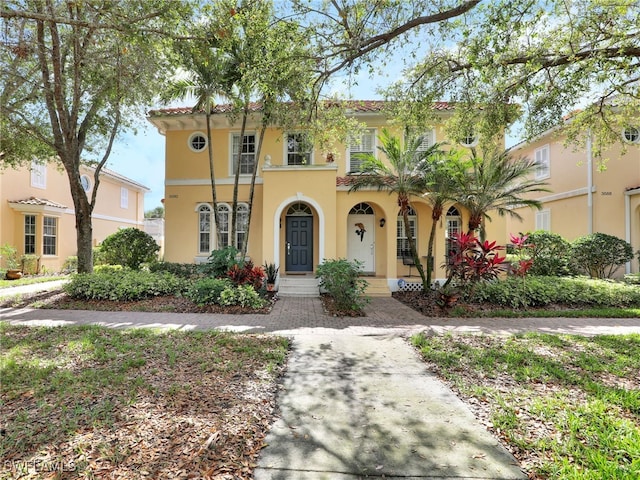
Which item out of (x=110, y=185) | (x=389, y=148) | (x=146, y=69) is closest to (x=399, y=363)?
(x=389, y=148)

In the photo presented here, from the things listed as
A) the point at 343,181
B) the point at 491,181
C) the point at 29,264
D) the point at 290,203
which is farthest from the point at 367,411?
the point at 29,264

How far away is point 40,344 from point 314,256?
9.33 meters

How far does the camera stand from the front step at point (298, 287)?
461 inches

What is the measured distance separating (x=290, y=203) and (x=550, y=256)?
36.2 feet

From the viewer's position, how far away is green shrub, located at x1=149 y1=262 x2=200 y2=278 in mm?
13234

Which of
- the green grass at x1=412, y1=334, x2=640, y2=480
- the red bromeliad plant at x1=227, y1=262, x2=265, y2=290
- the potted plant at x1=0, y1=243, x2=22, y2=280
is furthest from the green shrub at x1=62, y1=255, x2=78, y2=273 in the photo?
the green grass at x1=412, y1=334, x2=640, y2=480

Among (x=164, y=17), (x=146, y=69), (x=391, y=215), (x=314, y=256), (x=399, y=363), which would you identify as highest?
(x=146, y=69)

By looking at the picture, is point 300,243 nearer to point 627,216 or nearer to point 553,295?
point 553,295

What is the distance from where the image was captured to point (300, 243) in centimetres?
1373

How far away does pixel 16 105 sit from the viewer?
33.4 ft

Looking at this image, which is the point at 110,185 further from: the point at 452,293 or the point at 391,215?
the point at 452,293

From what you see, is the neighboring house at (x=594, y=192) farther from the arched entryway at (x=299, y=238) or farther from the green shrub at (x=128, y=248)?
the green shrub at (x=128, y=248)

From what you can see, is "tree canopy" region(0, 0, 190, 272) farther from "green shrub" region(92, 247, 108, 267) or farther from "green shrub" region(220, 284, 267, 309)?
"green shrub" region(220, 284, 267, 309)

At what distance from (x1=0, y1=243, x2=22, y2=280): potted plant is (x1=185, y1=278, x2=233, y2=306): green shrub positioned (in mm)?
11760
